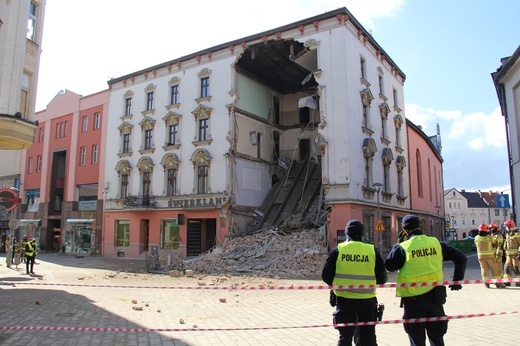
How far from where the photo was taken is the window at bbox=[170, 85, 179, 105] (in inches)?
1238

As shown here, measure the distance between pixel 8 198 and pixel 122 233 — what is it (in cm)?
1678

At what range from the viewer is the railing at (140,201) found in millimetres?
30922

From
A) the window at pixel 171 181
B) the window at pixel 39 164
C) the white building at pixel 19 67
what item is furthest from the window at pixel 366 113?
the window at pixel 39 164

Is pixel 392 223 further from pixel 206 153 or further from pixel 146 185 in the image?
pixel 146 185

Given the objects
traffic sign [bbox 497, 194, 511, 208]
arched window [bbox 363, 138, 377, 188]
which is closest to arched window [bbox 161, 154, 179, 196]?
arched window [bbox 363, 138, 377, 188]

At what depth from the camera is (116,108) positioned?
35094 mm

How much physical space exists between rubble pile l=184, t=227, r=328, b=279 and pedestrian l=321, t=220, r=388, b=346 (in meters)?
13.4

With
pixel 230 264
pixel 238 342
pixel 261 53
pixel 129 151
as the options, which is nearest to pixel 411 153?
pixel 261 53

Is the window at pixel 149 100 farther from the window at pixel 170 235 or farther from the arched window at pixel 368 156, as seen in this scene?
the arched window at pixel 368 156

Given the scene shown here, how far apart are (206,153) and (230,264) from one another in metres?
10.0

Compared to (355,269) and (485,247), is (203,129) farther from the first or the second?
(355,269)

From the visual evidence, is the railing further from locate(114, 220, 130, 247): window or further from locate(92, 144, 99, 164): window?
locate(92, 144, 99, 164): window

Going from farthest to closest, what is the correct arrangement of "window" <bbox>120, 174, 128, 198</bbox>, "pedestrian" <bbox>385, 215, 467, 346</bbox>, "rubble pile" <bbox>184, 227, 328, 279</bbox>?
"window" <bbox>120, 174, 128, 198</bbox>
"rubble pile" <bbox>184, 227, 328, 279</bbox>
"pedestrian" <bbox>385, 215, 467, 346</bbox>

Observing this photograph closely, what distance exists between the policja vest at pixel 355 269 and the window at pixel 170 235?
25700 mm
